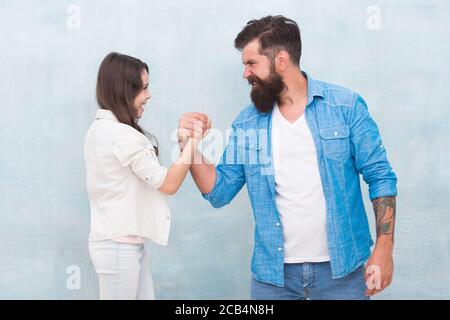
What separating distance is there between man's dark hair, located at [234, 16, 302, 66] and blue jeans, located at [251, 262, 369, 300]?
731 mm

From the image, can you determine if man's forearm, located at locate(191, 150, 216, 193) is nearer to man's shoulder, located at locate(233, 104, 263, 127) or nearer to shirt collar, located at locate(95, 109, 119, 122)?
man's shoulder, located at locate(233, 104, 263, 127)

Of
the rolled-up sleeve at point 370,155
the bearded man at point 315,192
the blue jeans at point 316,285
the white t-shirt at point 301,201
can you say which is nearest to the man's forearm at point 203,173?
the bearded man at point 315,192

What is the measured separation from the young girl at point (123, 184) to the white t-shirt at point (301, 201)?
0.33 metres

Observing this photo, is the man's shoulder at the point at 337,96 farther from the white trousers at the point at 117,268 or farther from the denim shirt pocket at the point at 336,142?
the white trousers at the point at 117,268

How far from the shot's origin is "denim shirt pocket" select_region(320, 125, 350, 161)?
2217 millimetres

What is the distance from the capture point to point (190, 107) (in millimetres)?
2891

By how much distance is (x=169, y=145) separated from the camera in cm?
290

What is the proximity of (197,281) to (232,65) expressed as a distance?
0.97 meters

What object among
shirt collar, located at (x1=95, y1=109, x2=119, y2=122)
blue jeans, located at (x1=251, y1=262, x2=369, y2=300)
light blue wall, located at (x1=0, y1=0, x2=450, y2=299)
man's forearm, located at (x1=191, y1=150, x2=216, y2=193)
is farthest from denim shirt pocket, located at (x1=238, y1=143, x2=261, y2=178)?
light blue wall, located at (x1=0, y1=0, x2=450, y2=299)

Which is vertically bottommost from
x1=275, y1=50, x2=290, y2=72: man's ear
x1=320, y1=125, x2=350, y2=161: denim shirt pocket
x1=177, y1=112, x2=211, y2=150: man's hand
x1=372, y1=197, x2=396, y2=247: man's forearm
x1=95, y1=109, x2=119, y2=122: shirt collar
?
x1=372, y1=197, x2=396, y2=247: man's forearm

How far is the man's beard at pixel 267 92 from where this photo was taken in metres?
2.31

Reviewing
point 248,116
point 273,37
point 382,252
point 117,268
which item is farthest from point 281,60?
point 117,268
